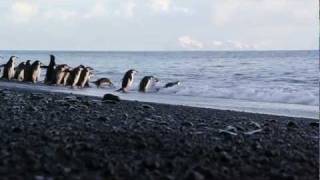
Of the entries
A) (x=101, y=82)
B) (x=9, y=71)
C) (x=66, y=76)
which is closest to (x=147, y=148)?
(x=101, y=82)

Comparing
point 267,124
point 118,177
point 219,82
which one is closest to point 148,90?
point 219,82

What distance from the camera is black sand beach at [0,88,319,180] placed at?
6.16 m

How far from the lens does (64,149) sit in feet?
23.2

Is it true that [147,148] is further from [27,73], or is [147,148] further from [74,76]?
[27,73]

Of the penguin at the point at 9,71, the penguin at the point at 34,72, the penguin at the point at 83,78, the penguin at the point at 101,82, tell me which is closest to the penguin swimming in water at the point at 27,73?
the penguin at the point at 34,72

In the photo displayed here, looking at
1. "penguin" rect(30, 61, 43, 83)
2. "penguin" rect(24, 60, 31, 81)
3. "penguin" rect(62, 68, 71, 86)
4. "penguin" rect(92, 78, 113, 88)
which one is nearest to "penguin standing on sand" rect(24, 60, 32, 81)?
"penguin" rect(24, 60, 31, 81)

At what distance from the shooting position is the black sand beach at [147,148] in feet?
20.2

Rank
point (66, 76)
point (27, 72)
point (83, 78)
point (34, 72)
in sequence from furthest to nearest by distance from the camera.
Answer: point (27, 72) < point (34, 72) < point (66, 76) < point (83, 78)

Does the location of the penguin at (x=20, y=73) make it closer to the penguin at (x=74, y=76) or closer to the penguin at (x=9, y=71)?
the penguin at (x=9, y=71)

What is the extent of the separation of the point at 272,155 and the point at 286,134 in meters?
2.73

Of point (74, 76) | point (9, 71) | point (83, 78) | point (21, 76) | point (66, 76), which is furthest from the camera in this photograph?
point (9, 71)

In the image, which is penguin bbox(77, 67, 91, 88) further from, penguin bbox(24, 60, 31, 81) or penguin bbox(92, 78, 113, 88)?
penguin bbox(24, 60, 31, 81)

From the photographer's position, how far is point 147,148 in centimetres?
754

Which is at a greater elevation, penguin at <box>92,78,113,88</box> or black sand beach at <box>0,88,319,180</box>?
black sand beach at <box>0,88,319,180</box>
